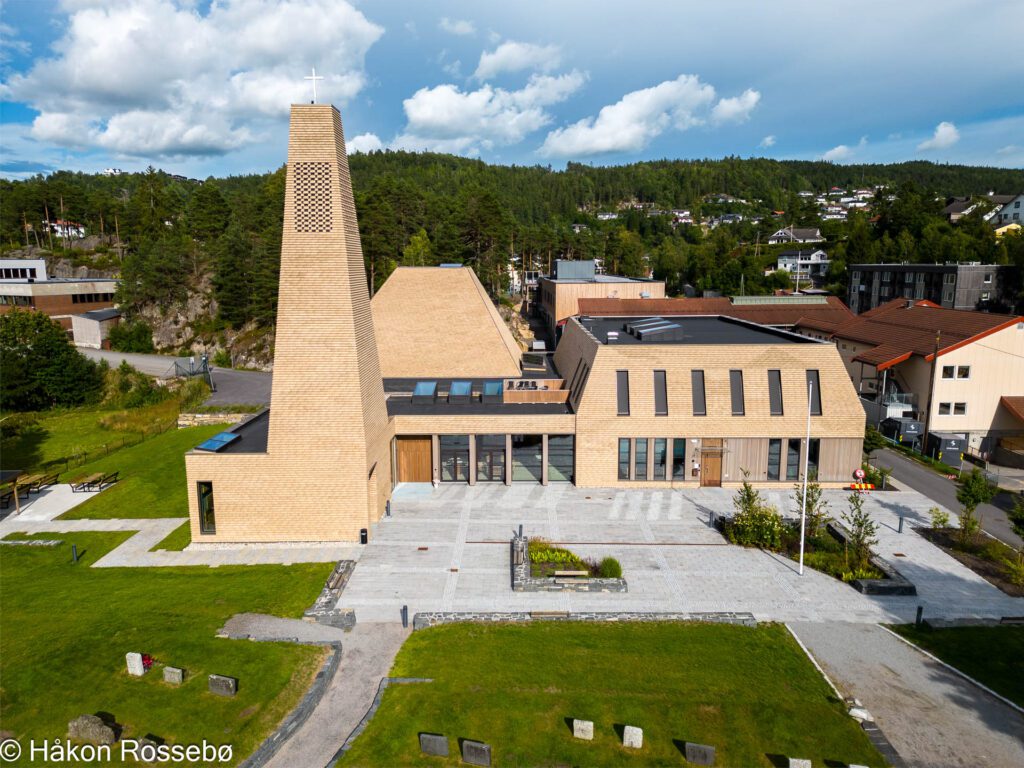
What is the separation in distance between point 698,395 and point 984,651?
17.5 metres

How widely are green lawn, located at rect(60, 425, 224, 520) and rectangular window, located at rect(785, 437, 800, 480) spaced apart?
109 ft

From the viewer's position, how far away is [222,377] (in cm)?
6256

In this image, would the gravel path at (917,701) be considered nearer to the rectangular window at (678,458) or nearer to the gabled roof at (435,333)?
the rectangular window at (678,458)

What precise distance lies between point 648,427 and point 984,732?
1979cm

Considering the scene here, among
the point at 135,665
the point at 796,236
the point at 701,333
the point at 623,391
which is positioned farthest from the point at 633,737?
the point at 796,236

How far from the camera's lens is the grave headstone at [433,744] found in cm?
1506

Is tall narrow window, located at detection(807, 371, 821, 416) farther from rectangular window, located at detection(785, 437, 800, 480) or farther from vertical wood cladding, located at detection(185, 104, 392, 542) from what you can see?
vertical wood cladding, located at detection(185, 104, 392, 542)

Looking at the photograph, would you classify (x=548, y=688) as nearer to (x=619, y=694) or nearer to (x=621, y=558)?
(x=619, y=694)

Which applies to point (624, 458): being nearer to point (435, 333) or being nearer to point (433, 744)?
point (435, 333)

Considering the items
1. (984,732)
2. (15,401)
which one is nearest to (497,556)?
(984,732)

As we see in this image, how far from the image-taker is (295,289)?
90.4ft

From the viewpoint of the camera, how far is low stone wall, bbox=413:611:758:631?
21.2 metres

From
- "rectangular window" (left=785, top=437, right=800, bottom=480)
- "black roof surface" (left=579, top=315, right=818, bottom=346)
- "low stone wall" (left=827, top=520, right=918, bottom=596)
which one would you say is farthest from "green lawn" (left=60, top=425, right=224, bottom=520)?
"rectangular window" (left=785, top=437, right=800, bottom=480)

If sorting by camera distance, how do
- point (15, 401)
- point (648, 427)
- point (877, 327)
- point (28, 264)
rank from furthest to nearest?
1. point (28, 264)
2. point (15, 401)
3. point (877, 327)
4. point (648, 427)
